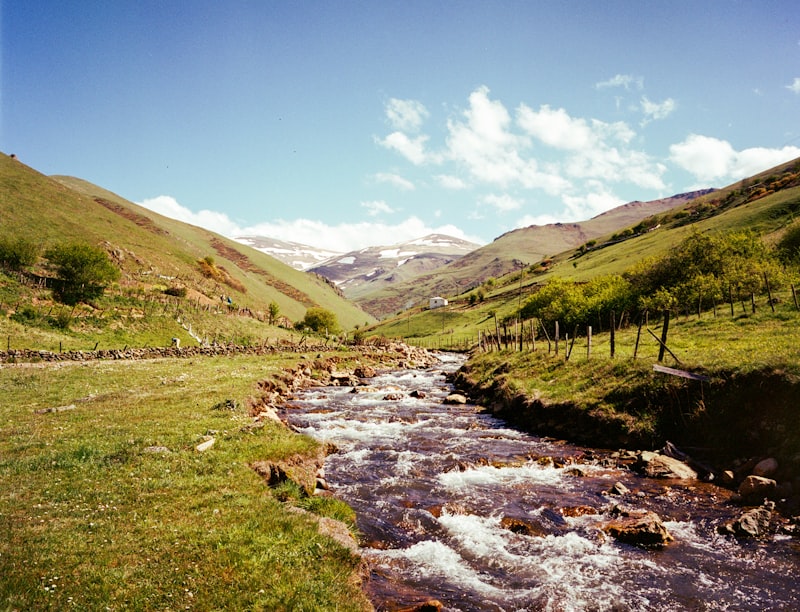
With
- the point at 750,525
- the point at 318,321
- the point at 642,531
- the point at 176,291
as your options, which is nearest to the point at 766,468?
the point at 750,525

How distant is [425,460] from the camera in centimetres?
2228

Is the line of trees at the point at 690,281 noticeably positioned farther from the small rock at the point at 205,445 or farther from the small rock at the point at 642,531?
the small rock at the point at 205,445

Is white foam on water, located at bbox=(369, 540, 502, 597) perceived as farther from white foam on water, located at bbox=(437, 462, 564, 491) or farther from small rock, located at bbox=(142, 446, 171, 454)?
small rock, located at bbox=(142, 446, 171, 454)

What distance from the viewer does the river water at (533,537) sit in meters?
10.9

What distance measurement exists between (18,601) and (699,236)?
9530cm

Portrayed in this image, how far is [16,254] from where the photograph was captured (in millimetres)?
72188

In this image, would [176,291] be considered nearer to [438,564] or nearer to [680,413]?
[438,564]

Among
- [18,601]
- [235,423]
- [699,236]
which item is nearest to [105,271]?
[235,423]

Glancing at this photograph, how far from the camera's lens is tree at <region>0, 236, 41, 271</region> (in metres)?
71.1

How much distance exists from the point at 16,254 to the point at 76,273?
1165cm

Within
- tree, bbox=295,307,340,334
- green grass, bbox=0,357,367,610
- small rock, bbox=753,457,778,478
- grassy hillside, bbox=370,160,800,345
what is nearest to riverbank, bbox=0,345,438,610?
green grass, bbox=0,357,367,610

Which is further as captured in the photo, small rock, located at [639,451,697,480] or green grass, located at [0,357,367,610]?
small rock, located at [639,451,697,480]

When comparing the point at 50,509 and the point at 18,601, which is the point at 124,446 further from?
the point at 18,601

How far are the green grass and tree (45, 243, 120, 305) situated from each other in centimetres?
5958
